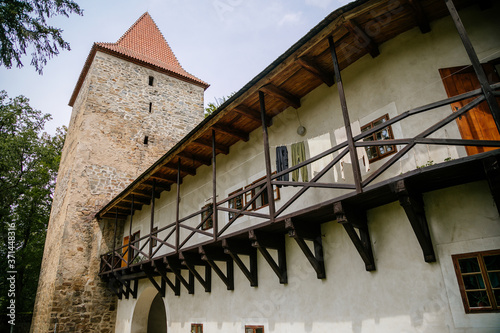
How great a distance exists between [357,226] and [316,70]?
3.02 m

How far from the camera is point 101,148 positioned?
51.7ft

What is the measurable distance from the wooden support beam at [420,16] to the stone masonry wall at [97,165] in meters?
14.0

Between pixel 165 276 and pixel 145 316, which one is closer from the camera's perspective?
pixel 165 276

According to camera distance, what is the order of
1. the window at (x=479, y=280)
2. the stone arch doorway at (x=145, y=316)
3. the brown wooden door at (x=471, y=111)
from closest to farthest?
the window at (x=479, y=280) < the brown wooden door at (x=471, y=111) < the stone arch doorway at (x=145, y=316)

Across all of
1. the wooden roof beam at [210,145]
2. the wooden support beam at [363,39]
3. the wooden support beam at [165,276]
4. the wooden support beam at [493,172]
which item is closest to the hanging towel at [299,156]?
the wooden support beam at [363,39]

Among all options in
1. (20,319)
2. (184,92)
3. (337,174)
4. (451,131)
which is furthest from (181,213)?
(20,319)

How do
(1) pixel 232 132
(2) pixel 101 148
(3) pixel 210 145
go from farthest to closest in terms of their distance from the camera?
1. (2) pixel 101 148
2. (3) pixel 210 145
3. (1) pixel 232 132

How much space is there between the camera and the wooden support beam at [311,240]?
566 cm

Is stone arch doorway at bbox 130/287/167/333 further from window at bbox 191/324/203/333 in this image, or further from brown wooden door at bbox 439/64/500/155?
brown wooden door at bbox 439/64/500/155

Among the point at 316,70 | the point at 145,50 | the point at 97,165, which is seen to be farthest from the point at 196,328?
the point at 145,50

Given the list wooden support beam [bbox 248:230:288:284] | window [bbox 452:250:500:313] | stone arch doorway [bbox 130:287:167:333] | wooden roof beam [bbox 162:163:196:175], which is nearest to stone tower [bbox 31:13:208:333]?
stone arch doorway [bbox 130:287:167:333]

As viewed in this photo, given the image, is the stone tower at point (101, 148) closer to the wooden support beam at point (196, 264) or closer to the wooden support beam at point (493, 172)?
the wooden support beam at point (196, 264)

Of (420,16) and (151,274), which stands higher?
(420,16)

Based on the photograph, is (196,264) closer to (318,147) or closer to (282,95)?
(318,147)
